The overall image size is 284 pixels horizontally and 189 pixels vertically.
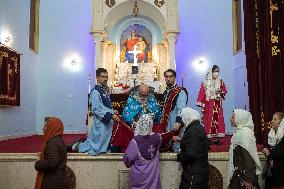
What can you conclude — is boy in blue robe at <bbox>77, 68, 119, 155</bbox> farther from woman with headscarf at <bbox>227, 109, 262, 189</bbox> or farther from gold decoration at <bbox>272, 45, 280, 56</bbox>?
gold decoration at <bbox>272, 45, 280, 56</bbox>

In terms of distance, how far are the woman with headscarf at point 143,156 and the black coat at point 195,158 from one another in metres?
0.40

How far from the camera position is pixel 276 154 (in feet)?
13.2

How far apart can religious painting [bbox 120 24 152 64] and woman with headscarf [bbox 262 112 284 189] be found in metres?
7.18

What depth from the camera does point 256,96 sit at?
628 cm

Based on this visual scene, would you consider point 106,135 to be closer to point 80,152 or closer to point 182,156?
point 80,152

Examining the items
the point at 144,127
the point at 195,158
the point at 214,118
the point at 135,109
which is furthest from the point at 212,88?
the point at 195,158

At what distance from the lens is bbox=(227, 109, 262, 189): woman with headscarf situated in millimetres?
3611

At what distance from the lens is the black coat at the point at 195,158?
3778 millimetres

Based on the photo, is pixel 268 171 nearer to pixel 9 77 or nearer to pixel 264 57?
pixel 264 57

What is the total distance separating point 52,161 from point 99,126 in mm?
2219

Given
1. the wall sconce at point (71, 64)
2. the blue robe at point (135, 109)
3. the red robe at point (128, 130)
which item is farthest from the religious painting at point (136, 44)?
the red robe at point (128, 130)

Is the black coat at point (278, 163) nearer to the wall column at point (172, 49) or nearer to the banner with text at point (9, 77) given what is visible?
the banner with text at point (9, 77)

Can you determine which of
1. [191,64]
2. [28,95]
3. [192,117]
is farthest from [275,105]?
[28,95]

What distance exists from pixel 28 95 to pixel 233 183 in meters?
8.18
